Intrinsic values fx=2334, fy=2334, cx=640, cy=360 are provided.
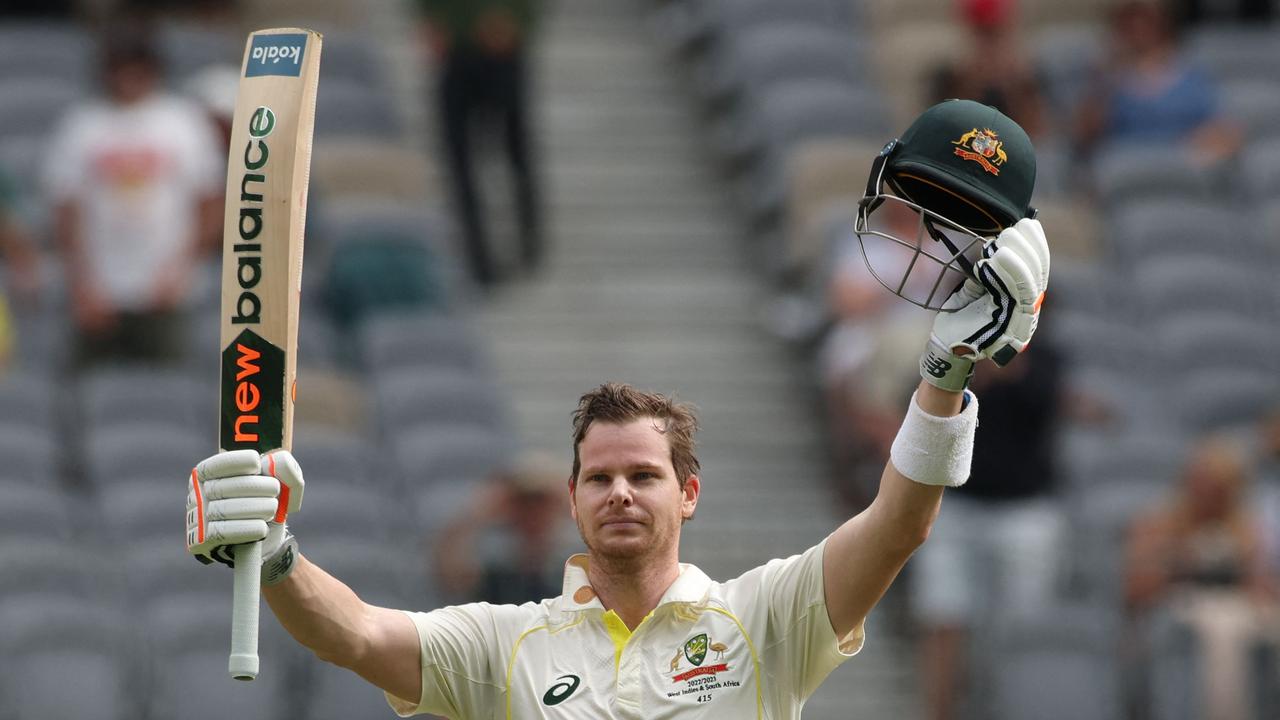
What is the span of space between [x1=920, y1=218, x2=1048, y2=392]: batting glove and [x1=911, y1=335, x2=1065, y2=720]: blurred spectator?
198 inches

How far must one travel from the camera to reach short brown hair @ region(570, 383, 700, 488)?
4.63 metres

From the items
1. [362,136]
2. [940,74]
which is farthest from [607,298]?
[940,74]

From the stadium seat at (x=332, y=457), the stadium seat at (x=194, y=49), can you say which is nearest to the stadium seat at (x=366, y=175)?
the stadium seat at (x=194, y=49)

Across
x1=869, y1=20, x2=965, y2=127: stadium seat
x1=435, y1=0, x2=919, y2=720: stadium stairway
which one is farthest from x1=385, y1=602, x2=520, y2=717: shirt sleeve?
x1=869, y1=20, x2=965, y2=127: stadium seat

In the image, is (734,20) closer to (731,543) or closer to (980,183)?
(731,543)

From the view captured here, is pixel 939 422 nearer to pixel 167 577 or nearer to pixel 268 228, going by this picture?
pixel 268 228

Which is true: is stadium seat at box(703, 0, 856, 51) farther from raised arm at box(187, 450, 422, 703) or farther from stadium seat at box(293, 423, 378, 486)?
raised arm at box(187, 450, 422, 703)

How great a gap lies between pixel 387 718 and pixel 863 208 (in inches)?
200

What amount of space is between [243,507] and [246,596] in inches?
7.0

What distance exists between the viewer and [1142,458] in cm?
1053

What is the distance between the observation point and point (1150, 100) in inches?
480

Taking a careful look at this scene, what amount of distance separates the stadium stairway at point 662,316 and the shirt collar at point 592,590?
15.8 ft

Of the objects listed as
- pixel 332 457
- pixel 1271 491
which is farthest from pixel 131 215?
pixel 1271 491

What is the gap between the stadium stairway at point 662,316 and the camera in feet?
35.9
